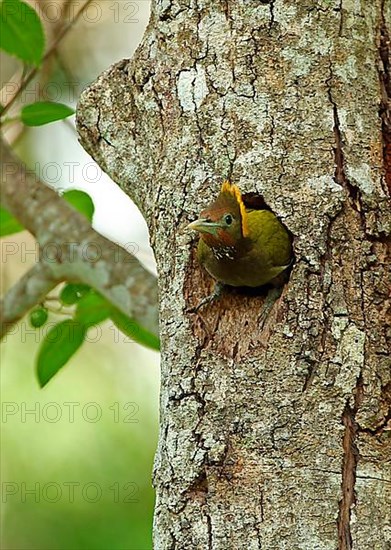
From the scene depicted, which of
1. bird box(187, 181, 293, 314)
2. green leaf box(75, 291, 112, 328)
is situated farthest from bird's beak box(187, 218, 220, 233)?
green leaf box(75, 291, 112, 328)

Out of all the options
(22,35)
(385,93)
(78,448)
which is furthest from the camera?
(78,448)

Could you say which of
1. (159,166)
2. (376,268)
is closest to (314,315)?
(376,268)

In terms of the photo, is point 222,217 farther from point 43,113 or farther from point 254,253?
point 43,113

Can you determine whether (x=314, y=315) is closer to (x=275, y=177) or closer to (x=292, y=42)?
(x=275, y=177)

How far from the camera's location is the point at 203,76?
87.0 inches

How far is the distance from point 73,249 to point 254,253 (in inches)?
39.2

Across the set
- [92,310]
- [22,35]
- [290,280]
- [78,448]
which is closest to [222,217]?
[290,280]

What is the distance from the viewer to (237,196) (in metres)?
2.02

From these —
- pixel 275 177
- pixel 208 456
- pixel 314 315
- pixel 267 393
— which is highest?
pixel 275 177

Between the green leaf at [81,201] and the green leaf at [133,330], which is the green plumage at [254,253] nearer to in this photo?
the green leaf at [133,330]

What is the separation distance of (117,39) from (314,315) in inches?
132

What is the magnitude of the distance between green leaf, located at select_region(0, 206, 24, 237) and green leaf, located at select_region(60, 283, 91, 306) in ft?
0.84

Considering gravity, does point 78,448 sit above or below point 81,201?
below

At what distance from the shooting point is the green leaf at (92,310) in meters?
2.97
